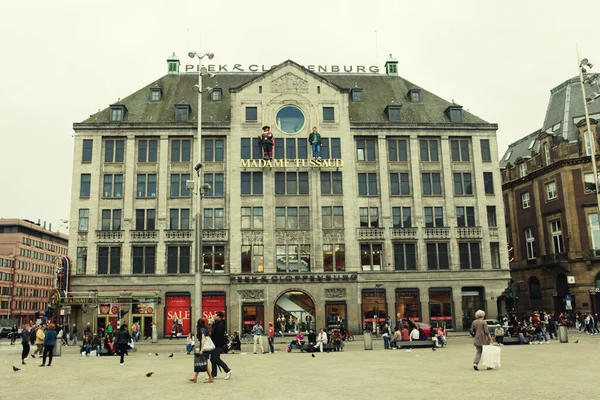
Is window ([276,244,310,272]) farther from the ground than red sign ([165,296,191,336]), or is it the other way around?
window ([276,244,310,272])

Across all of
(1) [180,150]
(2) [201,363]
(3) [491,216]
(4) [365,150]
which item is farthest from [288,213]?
(2) [201,363]

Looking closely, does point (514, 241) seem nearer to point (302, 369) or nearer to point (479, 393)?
point (302, 369)

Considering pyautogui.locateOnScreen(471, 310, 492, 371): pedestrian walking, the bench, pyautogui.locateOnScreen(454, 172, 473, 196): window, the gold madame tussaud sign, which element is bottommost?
the bench

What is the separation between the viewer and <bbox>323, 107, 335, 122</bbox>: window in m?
53.9

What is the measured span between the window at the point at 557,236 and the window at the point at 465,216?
36.6 feet

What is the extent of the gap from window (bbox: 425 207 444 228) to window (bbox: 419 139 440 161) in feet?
16.3

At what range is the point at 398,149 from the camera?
54.3 metres

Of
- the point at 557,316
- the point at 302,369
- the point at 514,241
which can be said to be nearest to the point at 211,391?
the point at 302,369

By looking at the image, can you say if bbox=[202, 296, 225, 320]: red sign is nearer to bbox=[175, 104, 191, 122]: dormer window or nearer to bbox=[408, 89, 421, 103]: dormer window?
bbox=[175, 104, 191, 122]: dormer window

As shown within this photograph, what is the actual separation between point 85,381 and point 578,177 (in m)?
52.1

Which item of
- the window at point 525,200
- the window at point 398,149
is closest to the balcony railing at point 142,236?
the window at point 398,149

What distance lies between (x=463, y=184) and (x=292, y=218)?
55.5ft

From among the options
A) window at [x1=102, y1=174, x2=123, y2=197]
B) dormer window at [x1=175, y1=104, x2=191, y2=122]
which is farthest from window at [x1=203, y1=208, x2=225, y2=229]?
dormer window at [x1=175, y1=104, x2=191, y2=122]

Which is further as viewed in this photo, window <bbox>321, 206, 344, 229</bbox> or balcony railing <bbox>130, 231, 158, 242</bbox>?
window <bbox>321, 206, 344, 229</bbox>
